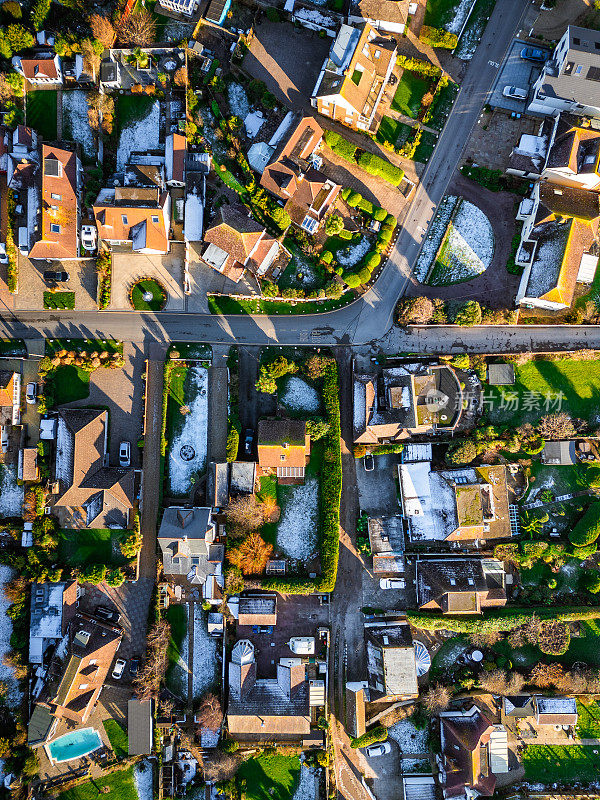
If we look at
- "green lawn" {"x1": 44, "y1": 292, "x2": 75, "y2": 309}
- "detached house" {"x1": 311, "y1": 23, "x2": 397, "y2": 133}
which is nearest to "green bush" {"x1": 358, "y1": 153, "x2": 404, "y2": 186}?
"detached house" {"x1": 311, "y1": 23, "x2": 397, "y2": 133}

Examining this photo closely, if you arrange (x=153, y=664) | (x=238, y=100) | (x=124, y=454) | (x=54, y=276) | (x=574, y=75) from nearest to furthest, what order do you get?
(x=574, y=75), (x=153, y=664), (x=124, y=454), (x=238, y=100), (x=54, y=276)

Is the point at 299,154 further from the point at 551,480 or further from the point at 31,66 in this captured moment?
the point at 551,480

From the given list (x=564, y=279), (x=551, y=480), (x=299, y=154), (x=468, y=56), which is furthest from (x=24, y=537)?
(x=468, y=56)

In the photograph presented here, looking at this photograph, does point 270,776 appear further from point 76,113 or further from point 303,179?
point 76,113

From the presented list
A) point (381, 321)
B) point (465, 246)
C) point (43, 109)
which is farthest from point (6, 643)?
point (465, 246)

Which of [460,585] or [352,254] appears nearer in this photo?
[460,585]

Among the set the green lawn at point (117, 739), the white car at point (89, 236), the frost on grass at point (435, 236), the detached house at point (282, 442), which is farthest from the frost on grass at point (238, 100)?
the green lawn at point (117, 739)

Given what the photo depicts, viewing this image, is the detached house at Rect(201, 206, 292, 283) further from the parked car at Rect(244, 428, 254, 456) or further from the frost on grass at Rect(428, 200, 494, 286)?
the frost on grass at Rect(428, 200, 494, 286)
